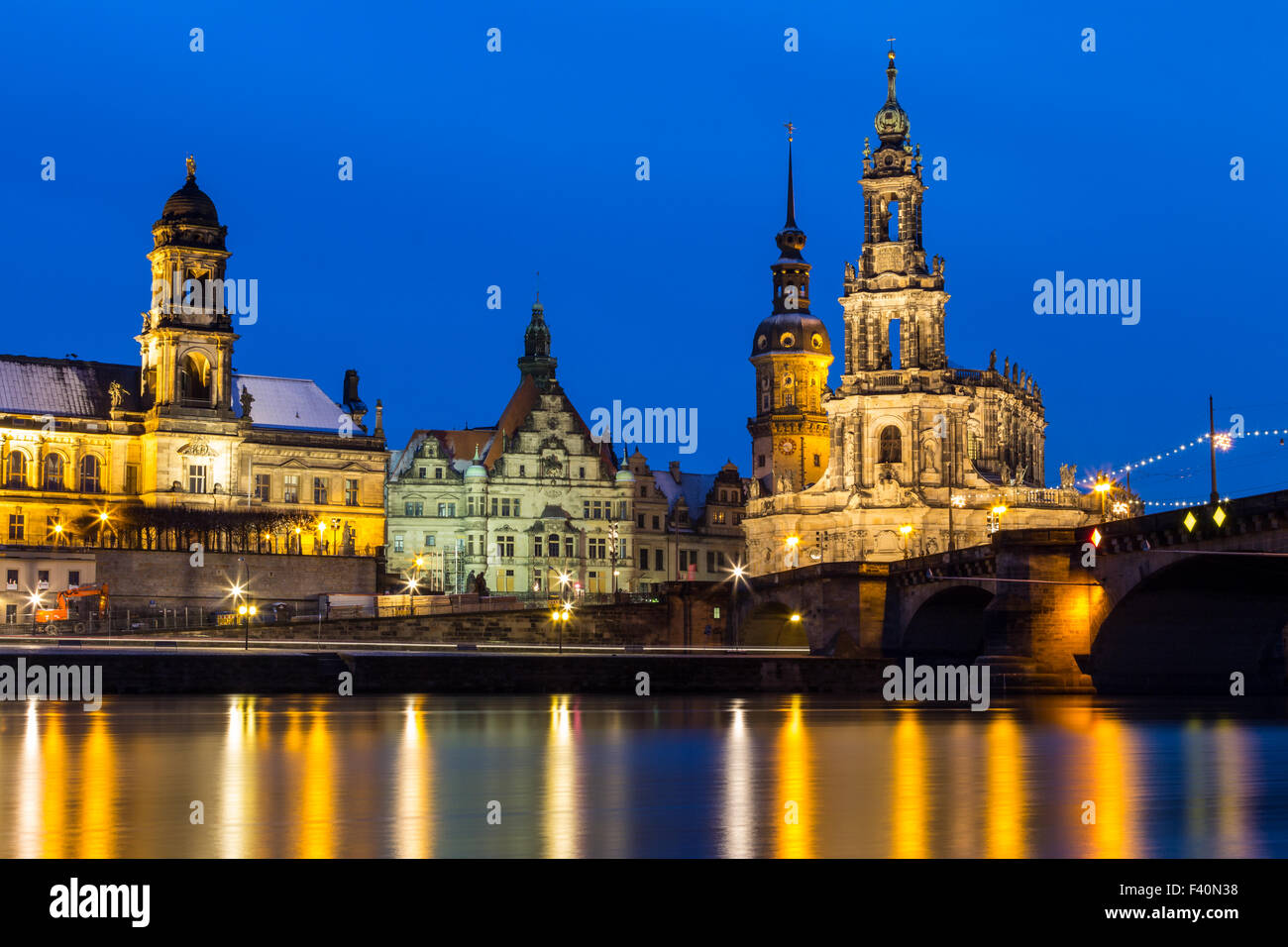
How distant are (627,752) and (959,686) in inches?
1482

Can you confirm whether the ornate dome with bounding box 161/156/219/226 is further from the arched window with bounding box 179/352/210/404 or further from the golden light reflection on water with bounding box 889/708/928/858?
the golden light reflection on water with bounding box 889/708/928/858

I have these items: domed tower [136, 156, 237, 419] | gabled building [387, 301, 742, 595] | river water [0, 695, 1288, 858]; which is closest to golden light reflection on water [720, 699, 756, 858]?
river water [0, 695, 1288, 858]

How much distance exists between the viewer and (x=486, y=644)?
90688 millimetres

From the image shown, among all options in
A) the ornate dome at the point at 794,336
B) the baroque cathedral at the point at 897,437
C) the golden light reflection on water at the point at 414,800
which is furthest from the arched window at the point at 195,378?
the golden light reflection on water at the point at 414,800

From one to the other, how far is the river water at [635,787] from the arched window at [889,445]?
264 feet

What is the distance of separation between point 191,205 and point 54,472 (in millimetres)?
19465

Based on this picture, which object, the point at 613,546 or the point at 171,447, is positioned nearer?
the point at 171,447

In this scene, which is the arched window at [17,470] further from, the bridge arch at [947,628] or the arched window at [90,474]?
the bridge arch at [947,628]

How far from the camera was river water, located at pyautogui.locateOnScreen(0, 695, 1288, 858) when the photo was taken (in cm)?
2089

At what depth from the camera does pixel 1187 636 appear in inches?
2562

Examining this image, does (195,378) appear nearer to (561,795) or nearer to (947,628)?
(947,628)

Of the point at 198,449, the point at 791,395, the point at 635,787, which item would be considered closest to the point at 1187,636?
the point at 635,787

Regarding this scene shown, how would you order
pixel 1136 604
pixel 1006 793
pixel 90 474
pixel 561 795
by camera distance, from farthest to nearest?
pixel 90 474, pixel 1136 604, pixel 1006 793, pixel 561 795
